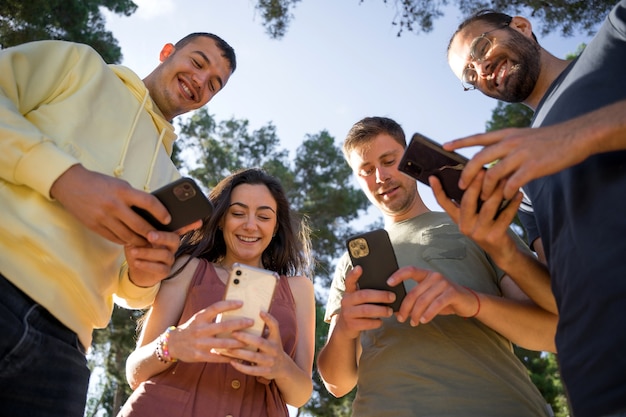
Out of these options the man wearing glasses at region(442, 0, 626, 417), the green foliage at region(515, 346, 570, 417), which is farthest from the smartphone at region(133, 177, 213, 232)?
the green foliage at region(515, 346, 570, 417)

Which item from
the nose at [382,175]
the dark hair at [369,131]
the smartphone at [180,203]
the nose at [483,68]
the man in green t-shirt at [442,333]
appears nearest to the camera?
the smartphone at [180,203]

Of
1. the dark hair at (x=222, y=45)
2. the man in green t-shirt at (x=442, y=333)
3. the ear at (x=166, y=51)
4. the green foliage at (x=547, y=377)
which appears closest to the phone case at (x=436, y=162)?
the man in green t-shirt at (x=442, y=333)

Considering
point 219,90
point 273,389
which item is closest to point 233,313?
point 273,389

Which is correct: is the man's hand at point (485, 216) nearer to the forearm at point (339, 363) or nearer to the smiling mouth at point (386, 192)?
the forearm at point (339, 363)

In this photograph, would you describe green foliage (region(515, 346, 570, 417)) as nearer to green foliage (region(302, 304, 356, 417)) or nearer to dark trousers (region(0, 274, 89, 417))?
green foliage (region(302, 304, 356, 417))

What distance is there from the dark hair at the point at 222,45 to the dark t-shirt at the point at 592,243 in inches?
71.7

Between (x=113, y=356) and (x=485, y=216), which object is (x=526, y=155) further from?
(x=113, y=356)

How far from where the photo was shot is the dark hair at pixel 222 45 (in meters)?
3.19

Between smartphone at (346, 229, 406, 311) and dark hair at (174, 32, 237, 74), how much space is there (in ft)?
4.80

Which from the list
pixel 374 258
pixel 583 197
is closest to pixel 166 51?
pixel 374 258

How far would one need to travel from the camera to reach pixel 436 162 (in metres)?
2.03

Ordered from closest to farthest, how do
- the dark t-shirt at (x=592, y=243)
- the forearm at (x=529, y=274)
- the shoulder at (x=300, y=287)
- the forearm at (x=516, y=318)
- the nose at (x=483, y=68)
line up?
1. the dark t-shirt at (x=592, y=243)
2. the forearm at (x=529, y=274)
3. the forearm at (x=516, y=318)
4. the nose at (x=483, y=68)
5. the shoulder at (x=300, y=287)

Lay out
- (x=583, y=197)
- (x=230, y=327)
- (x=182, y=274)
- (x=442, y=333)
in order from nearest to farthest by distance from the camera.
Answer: (x=583, y=197) < (x=230, y=327) < (x=442, y=333) < (x=182, y=274)

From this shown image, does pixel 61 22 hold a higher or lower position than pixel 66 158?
higher
